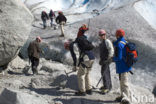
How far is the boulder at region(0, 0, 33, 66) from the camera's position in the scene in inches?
311

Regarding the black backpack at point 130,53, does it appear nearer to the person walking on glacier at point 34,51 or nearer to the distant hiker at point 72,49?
the distant hiker at point 72,49

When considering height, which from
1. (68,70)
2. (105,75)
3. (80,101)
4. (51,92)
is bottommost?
(80,101)

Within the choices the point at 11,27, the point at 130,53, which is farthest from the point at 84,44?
the point at 11,27

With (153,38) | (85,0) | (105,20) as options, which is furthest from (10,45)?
(85,0)

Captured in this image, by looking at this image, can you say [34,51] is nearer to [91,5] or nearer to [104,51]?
[104,51]

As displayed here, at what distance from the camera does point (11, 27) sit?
26.3 ft

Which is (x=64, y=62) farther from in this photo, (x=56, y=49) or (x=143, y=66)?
(x=143, y=66)

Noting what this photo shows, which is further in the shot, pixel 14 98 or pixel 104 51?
pixel 104 51

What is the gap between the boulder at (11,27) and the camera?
7.91m

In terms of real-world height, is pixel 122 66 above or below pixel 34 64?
below

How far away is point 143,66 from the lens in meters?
10.9

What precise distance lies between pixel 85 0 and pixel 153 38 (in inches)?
839

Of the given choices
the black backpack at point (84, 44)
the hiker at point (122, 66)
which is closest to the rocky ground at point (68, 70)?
the hiker at point (122, 66)

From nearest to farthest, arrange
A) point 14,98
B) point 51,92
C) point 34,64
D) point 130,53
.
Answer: point 14,98
point 130,53
point 51,92
point 34,64
